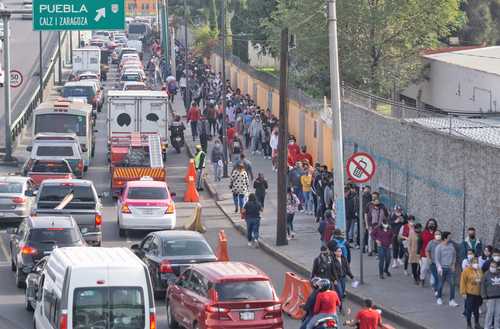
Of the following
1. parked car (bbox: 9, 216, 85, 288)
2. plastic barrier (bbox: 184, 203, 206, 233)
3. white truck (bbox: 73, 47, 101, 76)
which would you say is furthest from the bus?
white truck (bbox: 73, 47, 101, 76)

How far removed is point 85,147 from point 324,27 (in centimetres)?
1118

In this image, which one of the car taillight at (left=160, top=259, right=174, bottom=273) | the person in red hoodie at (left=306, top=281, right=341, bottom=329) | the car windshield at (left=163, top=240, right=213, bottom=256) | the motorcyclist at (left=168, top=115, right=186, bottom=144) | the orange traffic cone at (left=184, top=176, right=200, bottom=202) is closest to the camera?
the person in red hoodie at (left=306, top=281, right=341, bottom=329)

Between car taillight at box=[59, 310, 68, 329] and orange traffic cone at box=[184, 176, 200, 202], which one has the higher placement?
car taillight at box=[59, 310, 68, 329]

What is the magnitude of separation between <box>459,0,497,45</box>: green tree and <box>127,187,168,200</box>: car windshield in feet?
121

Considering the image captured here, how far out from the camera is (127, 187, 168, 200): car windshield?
1422 inches

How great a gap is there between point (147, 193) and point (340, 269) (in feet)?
39.7

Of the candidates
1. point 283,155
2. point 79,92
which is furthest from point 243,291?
point 79,92

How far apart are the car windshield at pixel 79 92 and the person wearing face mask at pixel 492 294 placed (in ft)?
143

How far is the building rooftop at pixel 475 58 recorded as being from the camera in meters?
44.8

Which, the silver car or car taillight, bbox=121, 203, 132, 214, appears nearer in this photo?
car taillight, bbox=121, 203, 132, 214

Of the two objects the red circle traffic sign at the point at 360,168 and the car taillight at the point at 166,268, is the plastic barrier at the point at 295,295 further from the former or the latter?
the red circle traffic sign at the point at 360,168

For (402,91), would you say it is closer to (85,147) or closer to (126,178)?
(85,147)

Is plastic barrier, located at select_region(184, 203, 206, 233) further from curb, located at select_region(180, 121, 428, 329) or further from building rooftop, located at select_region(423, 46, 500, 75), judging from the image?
building rooftop, located at select_region(423, 46, 500, 75)

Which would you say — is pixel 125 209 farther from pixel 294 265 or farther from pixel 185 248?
pixel 185 248
